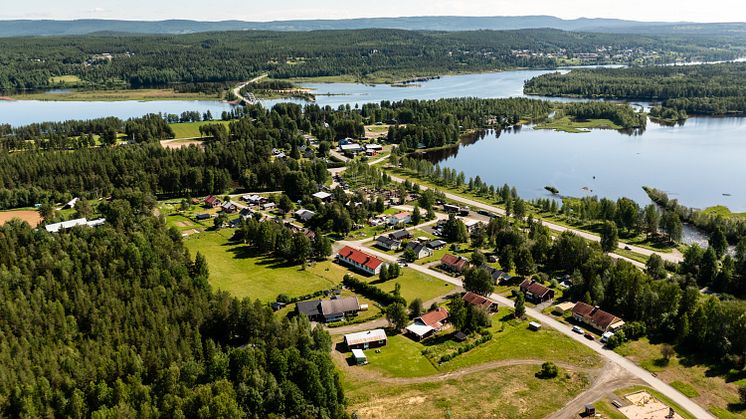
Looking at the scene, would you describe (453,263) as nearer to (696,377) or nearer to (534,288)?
(534,288)

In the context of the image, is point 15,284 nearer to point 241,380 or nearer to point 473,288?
point 241,380

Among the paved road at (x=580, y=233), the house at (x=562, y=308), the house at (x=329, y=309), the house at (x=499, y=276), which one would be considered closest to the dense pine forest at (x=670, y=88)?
the paved road at (x=580, y=233)

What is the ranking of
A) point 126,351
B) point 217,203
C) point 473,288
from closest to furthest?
point 126,351, point 473,288, point 217,203

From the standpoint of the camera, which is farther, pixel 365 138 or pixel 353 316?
pixel 365 138

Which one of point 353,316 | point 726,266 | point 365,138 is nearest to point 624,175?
point 726,266

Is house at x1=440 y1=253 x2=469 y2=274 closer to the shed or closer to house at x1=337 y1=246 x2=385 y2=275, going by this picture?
house at x1=337 y1=246 x2=385 y2=275

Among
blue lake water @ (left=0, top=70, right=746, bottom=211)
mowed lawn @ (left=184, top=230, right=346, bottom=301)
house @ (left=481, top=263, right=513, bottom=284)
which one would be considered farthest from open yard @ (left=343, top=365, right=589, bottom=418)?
blue lake water @ (left=0, top=70, right=746, bottom=211)

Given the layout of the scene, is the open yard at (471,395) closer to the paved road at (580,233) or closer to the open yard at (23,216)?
the paved road at (580,233)
